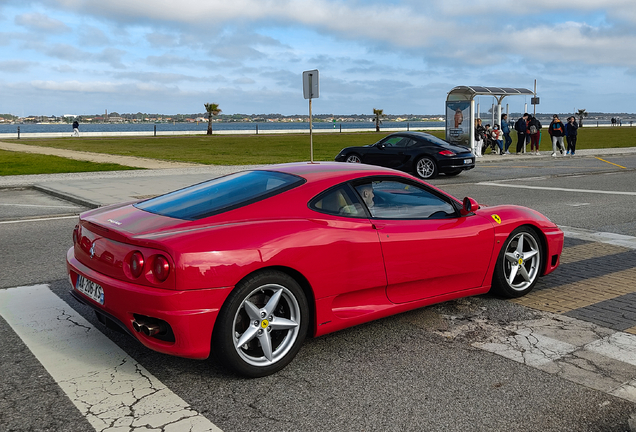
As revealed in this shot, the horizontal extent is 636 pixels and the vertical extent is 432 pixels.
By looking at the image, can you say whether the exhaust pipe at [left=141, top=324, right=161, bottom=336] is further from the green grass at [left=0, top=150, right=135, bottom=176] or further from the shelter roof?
the shelter roof

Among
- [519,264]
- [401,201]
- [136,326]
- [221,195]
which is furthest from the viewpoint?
[519,264]

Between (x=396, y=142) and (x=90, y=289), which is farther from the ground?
(x=396, y=142)

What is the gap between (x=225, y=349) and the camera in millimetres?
3713

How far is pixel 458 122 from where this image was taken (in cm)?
2628

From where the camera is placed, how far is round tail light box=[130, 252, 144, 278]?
3670 millimetres

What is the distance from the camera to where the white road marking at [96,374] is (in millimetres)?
3347

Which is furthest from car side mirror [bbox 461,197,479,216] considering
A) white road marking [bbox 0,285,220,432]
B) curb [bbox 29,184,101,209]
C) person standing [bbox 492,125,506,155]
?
person standing [bbox 492,125,506,155]

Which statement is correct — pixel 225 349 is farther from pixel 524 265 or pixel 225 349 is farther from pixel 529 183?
pixel 529 183

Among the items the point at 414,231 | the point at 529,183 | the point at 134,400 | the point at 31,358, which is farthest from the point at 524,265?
the point at 529,183

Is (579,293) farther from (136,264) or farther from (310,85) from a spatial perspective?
(310,85)

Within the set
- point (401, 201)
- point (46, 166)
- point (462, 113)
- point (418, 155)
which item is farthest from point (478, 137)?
point (401, 201)

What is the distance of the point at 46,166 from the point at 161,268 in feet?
63.5

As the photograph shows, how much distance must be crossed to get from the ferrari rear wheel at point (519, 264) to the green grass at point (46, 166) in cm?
1642

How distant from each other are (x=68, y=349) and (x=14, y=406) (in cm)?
87
